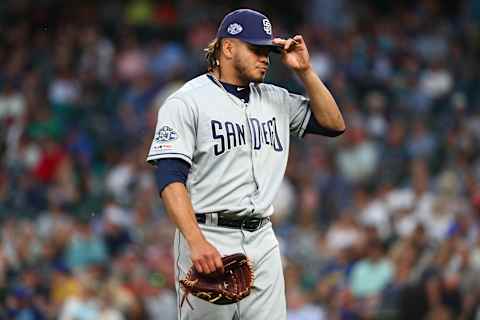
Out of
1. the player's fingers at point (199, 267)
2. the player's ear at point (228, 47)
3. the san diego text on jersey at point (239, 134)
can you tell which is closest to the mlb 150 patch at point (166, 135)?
the san diego text on jersey at point (239, 134)

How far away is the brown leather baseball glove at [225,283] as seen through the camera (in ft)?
17.6

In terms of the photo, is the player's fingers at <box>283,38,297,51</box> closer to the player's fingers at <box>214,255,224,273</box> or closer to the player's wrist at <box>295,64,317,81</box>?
the player's wrist at <box>295,64,317,81</box>

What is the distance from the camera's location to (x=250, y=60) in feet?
18.5

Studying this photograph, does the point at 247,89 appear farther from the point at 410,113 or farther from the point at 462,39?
the point at 462,39

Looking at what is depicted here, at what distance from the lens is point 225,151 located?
219 inches

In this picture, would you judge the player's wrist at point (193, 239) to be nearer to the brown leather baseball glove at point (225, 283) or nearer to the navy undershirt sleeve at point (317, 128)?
the brown leather baseball glove at point (225, 283)

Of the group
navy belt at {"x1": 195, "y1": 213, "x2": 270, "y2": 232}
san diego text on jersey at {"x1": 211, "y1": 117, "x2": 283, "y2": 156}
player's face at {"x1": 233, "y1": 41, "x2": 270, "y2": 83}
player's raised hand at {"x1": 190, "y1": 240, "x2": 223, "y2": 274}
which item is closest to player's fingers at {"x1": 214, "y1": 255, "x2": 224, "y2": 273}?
player's raised hand at {"x1": 190, "y1": 240, "x2": 223, "y2": 274}

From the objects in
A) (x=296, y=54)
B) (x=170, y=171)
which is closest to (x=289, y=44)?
(x=296, y=54)

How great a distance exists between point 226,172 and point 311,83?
0.61m

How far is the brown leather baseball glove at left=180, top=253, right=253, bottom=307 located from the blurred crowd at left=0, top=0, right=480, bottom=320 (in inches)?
189

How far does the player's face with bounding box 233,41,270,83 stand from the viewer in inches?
222

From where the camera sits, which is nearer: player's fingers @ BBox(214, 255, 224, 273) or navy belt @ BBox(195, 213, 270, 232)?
player's fingers @ BBox(214, 255, 224, 273)

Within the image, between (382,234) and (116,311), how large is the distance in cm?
270

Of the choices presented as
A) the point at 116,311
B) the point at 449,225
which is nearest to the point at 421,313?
the point at 449,225
